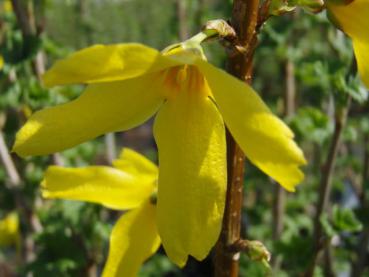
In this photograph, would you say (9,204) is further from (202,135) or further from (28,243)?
(202,135)

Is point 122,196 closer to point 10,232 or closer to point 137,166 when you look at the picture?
point 137,166

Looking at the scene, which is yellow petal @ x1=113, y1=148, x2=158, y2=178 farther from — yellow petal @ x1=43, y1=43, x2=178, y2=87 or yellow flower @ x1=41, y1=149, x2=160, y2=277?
yellow petal @ x1=43, y1=43, x2=178, y2=87

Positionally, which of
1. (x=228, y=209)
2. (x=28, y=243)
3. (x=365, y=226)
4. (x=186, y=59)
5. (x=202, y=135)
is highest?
(x=186, y=59)

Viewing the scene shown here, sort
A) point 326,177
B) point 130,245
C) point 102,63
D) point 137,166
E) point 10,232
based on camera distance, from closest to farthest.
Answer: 1. point 102,63
2. point 130,245
3. point 137,166
4. point 326,177
5. point 10,232

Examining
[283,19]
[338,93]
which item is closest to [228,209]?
[338,93]

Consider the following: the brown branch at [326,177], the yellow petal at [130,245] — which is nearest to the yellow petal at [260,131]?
the yellow petal at [130,245]

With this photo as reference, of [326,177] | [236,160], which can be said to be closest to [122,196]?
[236,160]
